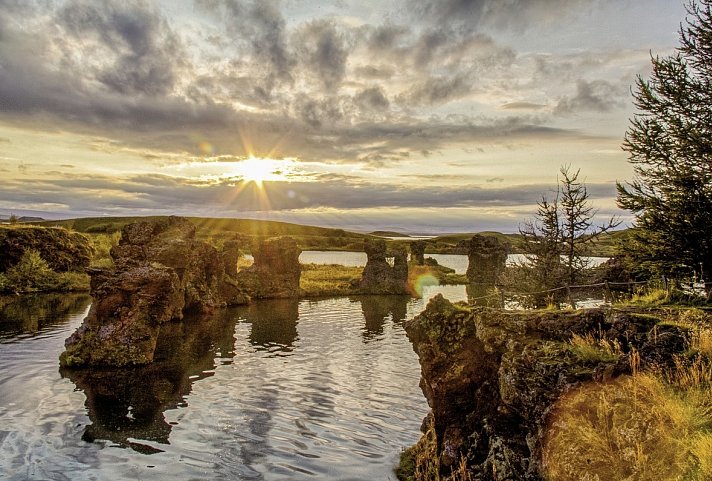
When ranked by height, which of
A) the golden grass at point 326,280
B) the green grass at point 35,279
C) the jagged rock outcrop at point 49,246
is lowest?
the golden grass at point 326,280

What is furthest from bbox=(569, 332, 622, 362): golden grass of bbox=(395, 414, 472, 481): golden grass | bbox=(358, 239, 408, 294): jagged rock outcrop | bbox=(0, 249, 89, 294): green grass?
bbox=(0, 249, 89, 294): green grass

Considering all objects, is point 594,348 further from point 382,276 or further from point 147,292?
point 382,276

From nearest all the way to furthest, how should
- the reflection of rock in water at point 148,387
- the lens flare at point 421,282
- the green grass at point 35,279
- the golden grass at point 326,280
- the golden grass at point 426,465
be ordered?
the golden grass at point 426,465, the reflection of rock in water at point 148,387, the green grass at point 35,279, the golden grass at point 326,280, the lens flare at point 421,282

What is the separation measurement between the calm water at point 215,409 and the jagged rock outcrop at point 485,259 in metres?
46.4

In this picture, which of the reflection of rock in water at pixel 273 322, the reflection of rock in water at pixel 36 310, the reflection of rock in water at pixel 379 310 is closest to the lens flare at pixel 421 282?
the reflection of rock in water at pixel 379 310

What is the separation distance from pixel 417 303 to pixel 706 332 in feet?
160

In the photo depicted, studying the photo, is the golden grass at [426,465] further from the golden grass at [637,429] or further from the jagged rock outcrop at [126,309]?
the jagged rock outcrop at [126,309]

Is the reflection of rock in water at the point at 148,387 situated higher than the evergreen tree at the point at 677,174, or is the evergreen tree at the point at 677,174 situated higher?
the evergreen tree at the point at 677,174

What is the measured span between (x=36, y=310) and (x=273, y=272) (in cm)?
2627

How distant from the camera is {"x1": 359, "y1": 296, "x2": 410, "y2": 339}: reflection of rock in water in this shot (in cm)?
4338

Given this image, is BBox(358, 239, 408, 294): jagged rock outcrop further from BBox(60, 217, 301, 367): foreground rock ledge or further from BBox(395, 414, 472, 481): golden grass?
BBox(395, 414, 472, 481): golden grass

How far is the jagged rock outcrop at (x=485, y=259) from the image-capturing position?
82.9m

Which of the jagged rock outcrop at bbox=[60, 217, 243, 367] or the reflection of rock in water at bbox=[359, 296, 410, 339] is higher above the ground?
the jagged rock outcrop at bbox=[60, 217, 243, 367]

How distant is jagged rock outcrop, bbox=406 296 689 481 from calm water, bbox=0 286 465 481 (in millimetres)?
3708
